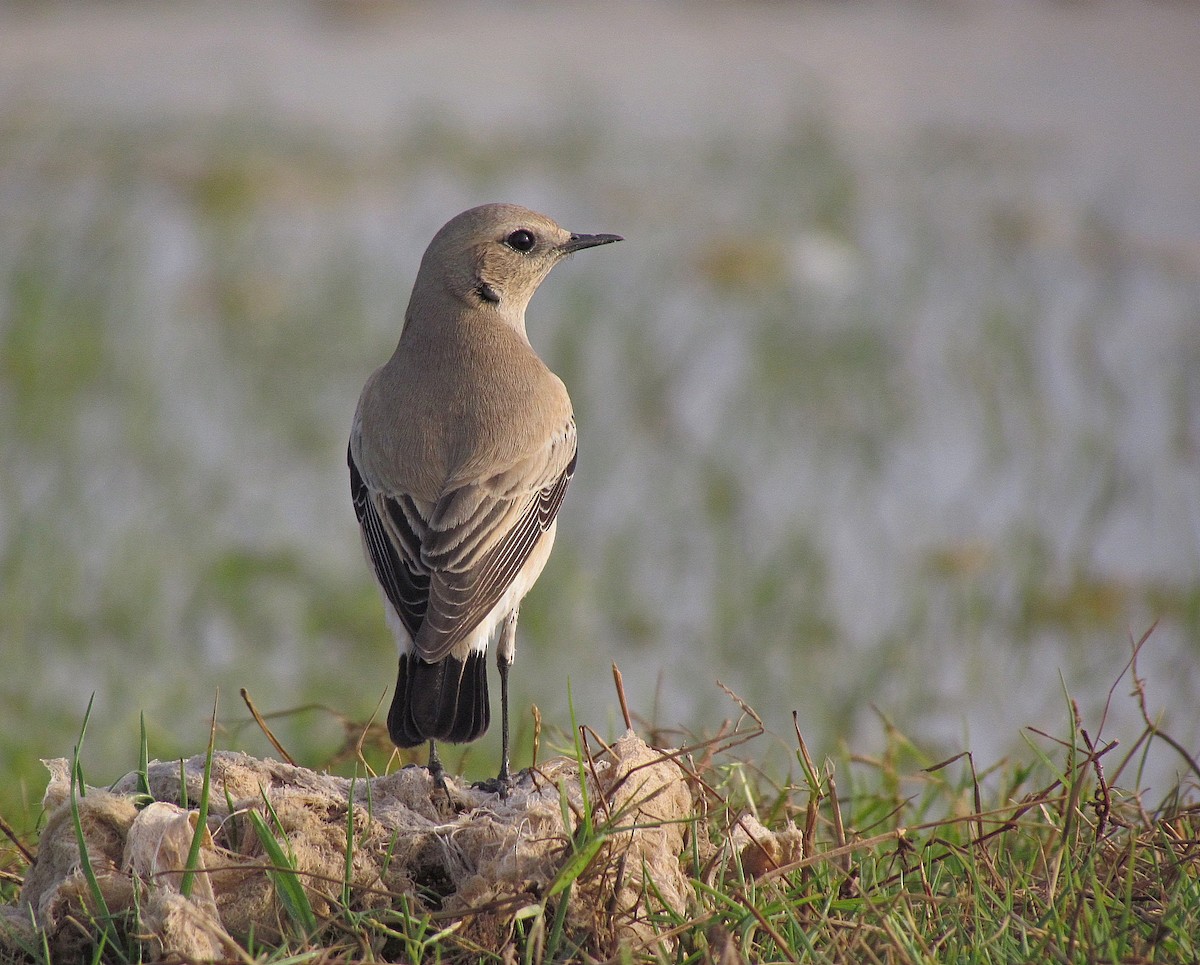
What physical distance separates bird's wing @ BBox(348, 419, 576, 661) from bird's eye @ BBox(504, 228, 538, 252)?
3.28 ft

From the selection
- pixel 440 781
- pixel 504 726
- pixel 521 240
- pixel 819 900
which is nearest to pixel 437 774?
pixel 440 781

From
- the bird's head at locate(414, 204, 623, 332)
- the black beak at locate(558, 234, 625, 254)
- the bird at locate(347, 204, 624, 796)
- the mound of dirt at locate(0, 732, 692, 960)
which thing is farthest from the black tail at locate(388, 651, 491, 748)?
the black beak at locate(558, 234, 625, 254)

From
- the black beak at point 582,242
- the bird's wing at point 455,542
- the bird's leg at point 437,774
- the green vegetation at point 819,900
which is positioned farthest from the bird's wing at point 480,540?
the black beak at point 582,242

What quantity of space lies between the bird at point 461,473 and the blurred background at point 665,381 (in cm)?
46

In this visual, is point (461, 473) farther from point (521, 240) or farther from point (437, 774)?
point (521, 240)

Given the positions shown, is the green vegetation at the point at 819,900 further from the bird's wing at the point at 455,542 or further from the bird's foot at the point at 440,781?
the bird's wing at the point at 455,542

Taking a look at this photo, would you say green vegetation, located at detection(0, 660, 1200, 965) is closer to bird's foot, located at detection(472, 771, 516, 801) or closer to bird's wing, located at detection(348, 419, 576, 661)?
bird's foot, located at detection(472, 771, 516, 801)

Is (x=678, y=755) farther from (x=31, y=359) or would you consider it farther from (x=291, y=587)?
(x=31, y=359)

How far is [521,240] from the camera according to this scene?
6.18 m

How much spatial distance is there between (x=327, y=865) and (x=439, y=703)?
0.89 meters

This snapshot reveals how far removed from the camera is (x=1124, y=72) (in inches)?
559

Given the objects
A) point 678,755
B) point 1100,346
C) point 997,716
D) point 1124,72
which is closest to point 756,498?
point 997,716

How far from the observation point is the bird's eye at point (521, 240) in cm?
616

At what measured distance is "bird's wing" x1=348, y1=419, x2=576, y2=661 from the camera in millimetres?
4910
